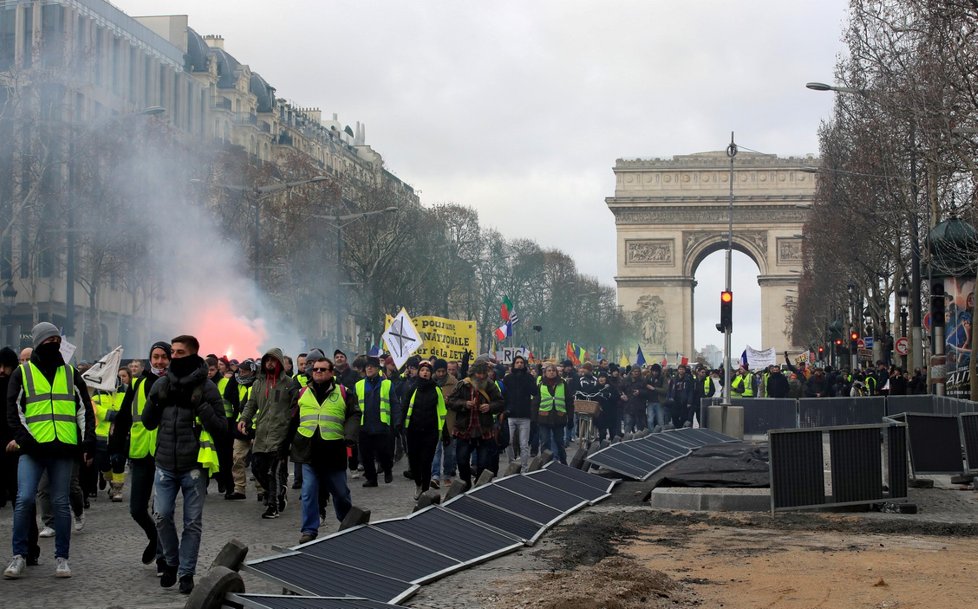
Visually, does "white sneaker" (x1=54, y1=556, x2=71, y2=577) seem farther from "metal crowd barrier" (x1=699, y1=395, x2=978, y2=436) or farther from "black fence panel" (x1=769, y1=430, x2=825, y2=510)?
"metal crowd barrier" (x1=699, y1=395, x2=978, y2=436)

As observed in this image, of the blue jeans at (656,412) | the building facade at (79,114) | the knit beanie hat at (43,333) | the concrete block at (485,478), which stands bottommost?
the concrete block at (485,478)

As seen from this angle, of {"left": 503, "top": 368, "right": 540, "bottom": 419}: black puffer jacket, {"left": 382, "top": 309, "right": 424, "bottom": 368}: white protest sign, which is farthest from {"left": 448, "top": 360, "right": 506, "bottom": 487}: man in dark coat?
{"left": 382, "top": 309, "right": 424, "bottom": 368}: white protest sign

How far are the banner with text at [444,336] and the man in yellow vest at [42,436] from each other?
22349mm

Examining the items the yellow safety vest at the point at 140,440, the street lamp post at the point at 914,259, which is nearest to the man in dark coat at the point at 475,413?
the yellow safety vest at the point at 140,440

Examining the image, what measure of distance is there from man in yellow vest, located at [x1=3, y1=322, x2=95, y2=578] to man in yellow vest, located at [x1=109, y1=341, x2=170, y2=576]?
383mm

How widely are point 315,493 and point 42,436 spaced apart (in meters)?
2.13

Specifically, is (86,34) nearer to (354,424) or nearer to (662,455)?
(662,455)

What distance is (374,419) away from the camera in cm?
1925

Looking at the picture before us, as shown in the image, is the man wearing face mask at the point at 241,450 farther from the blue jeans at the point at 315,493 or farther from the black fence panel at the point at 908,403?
the black fence panel at the point at 908,403

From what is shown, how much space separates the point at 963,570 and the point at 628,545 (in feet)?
8.96

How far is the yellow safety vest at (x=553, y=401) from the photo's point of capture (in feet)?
71.6

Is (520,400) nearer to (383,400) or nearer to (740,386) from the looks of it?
(383,400)

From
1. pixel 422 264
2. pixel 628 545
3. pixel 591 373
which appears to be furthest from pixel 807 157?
pixel 628 545

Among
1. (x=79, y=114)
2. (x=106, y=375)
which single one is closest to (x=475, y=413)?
(x=106, y=375)
